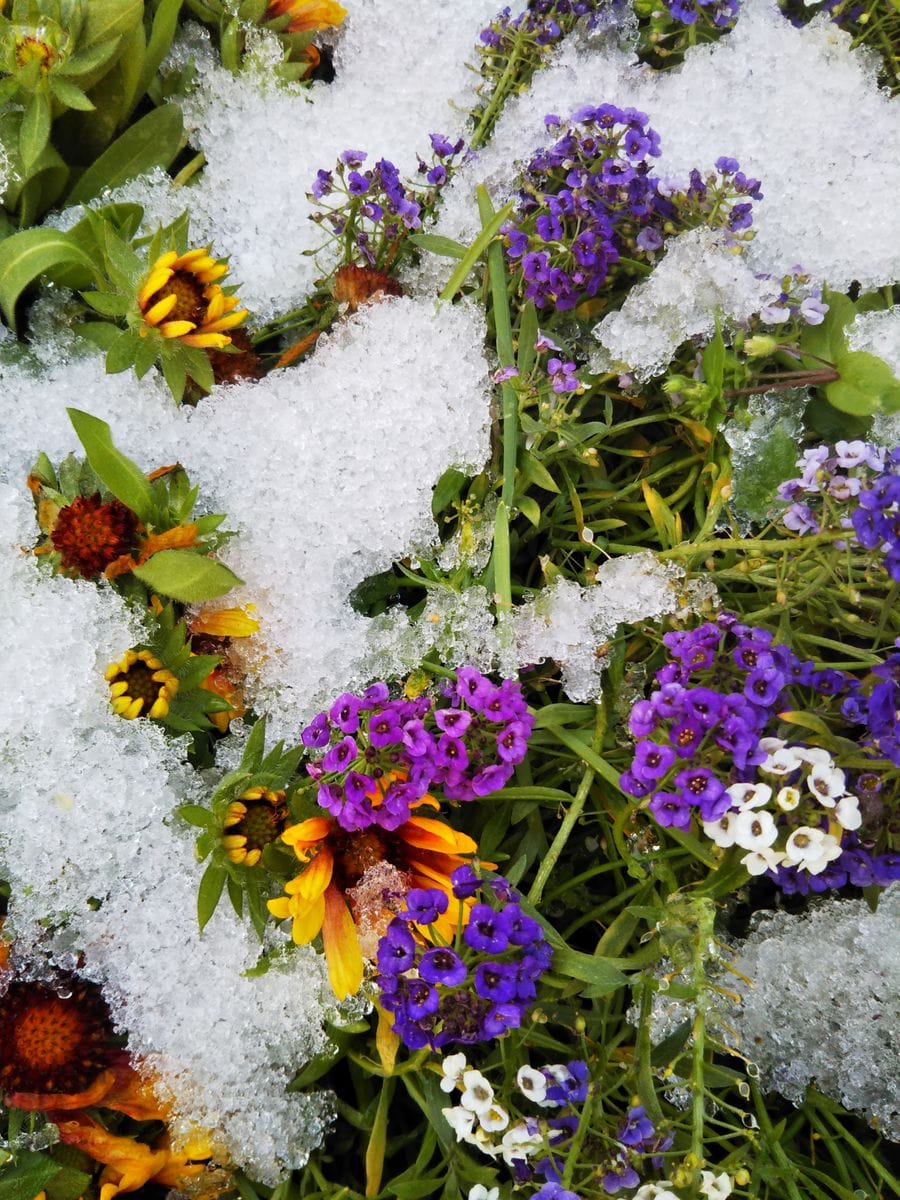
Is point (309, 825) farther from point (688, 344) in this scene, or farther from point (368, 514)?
point (688, 344)

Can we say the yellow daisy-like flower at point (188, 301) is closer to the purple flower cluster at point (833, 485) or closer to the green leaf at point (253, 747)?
the green leaf at point (253, 747)

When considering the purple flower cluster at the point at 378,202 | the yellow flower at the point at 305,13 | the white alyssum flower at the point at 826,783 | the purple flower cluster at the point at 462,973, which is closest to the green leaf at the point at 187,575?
the purple flower cluster at the point at 462,973

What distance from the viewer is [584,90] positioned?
1.26 m

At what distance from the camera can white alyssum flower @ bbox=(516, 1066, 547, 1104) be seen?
0.82 m

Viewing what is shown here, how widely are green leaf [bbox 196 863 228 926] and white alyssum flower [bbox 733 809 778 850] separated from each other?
475mm

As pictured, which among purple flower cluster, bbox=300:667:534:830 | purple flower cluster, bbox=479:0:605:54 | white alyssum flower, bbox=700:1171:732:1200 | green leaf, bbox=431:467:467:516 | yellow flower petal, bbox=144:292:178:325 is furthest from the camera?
purple flower cluster, bbox=479:0:605:54

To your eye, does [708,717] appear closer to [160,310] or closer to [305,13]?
[160,310]

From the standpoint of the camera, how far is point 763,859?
0.81 m

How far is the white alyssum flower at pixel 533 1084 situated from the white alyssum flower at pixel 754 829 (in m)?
0.27

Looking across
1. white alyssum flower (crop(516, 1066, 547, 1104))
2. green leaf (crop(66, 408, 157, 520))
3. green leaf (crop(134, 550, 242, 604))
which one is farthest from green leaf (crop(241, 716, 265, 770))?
white alyssum flower (crop(516, 1066, 547, 1104))

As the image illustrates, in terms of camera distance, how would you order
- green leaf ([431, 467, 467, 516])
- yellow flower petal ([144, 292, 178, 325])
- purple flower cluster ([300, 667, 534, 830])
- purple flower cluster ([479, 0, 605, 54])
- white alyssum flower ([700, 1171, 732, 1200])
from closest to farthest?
1. white alyssum flower ([700, 1171, 732, 1200])
2. purple flower cluster ([300, 667, 534, 830])
3. yellow flower petal ([144, 292, 178, 325])
4. green leaf ([431, 467, 467, 516])
5. purple flower cluster ([479, 0, 605, 54])

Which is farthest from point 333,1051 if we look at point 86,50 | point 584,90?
point 584,90

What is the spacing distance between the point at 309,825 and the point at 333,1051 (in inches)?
11.3

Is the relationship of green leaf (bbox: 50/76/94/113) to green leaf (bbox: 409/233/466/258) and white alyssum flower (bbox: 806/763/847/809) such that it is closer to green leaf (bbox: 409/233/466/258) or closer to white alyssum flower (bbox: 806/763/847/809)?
green leaf (bbox: 409/233/466/258)
